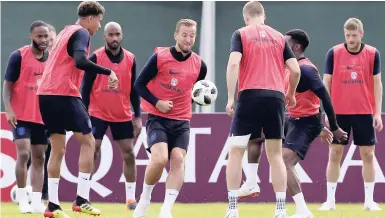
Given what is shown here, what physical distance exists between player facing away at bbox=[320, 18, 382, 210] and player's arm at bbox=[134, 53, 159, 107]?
11.3 feet

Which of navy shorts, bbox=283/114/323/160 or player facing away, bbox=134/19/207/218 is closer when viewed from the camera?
player facing away, bbox=134/19/207/218

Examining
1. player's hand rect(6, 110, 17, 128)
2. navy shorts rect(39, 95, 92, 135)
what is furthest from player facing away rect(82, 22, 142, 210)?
navy shorts rect(39, 95, 92, 135)

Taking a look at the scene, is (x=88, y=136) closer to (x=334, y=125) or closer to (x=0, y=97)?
(x=334, y=125)

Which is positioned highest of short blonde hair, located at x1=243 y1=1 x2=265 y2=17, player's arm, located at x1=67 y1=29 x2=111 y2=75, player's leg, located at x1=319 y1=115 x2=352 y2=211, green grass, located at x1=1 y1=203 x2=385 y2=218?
short blonde hair, located at x1=243 y1=1 x2=265 y2=17

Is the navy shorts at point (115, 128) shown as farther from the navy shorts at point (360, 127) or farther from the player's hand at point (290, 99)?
the player's hand at point (290, 99)

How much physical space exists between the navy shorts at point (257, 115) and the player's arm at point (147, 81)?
1.20 metres

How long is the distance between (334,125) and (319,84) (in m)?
0.48

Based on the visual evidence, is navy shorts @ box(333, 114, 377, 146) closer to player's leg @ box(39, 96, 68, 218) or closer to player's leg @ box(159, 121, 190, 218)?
player's leg @ box(159, 121, 190, 218)

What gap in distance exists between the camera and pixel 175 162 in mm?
11047

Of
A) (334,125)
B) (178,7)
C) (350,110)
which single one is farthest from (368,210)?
(178,7)

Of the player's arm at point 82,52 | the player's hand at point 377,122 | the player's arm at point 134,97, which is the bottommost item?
the player's hand at point 377,122

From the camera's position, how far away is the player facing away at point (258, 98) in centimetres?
1020

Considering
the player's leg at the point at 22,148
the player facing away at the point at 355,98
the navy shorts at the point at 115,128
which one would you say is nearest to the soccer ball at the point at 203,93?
the navy shorts at the point at 115,128

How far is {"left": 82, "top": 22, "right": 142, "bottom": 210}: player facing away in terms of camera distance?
13430 millimetres
